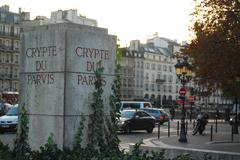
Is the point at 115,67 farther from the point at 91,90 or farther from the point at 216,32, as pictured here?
the point at 216,32

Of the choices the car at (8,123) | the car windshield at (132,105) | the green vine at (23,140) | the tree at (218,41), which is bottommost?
the car at (8,123)

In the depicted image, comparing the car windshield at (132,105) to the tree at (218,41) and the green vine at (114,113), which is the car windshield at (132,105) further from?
the green vine at (114,113)

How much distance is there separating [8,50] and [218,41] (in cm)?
9465

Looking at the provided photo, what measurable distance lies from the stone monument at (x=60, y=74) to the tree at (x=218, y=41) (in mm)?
21645

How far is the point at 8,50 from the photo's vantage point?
121 m

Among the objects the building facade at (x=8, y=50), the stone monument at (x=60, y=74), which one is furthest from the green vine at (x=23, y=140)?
the building facade at (x=8, y=50)

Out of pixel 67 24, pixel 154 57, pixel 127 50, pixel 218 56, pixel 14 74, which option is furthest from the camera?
pixel 154 57

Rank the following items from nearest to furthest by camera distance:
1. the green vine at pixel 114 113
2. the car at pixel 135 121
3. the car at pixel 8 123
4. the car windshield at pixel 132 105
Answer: the green vine at pixel 114 113 < the car at pixel 8 123 < the car at pixel 135 121 < the car windshield at pixel 132 105

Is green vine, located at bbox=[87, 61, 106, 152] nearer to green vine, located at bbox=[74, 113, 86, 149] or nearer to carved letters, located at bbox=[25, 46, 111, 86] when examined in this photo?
carved letters, located at bbox=[25, 46, 111, 86]

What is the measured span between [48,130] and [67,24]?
5.76 feet

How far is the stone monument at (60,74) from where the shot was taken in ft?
28.4

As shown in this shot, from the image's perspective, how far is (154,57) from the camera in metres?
154

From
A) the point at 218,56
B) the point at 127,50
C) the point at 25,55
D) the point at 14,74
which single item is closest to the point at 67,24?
the point at 25,55

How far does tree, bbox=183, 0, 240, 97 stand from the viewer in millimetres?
32125
